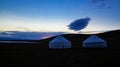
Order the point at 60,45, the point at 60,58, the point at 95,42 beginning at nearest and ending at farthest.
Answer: the point at 60,58
the point at 95,42
the point at 60,45

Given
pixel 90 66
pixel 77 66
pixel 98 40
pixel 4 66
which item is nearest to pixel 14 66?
pixel 4 66

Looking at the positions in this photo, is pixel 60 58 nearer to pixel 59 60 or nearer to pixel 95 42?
pixel 59 60

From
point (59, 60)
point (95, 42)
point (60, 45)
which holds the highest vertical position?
point (95, 42)

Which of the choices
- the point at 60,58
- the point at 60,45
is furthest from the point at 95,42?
the point at 60,58

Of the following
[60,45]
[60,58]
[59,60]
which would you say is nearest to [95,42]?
[60,45]

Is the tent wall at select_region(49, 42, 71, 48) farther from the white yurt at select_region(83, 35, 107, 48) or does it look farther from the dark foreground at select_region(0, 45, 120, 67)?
the dark foreground at select_region(0, 45, 120, 67)

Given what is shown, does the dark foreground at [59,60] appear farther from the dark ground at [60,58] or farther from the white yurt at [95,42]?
the white yurt at [95,42]

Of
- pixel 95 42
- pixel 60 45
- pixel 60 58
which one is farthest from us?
pixel 60 45

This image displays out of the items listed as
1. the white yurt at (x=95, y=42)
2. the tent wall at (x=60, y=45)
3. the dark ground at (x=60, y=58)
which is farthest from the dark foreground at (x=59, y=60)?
the tent wall at (x=60, y=45)

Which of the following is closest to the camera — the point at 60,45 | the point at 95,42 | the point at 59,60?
the point at 59,60

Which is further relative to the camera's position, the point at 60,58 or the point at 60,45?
the point at 60,45

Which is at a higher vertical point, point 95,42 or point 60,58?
point 95,42

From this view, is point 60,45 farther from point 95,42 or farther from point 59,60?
point 59,60

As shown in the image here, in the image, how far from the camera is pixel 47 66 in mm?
14828
